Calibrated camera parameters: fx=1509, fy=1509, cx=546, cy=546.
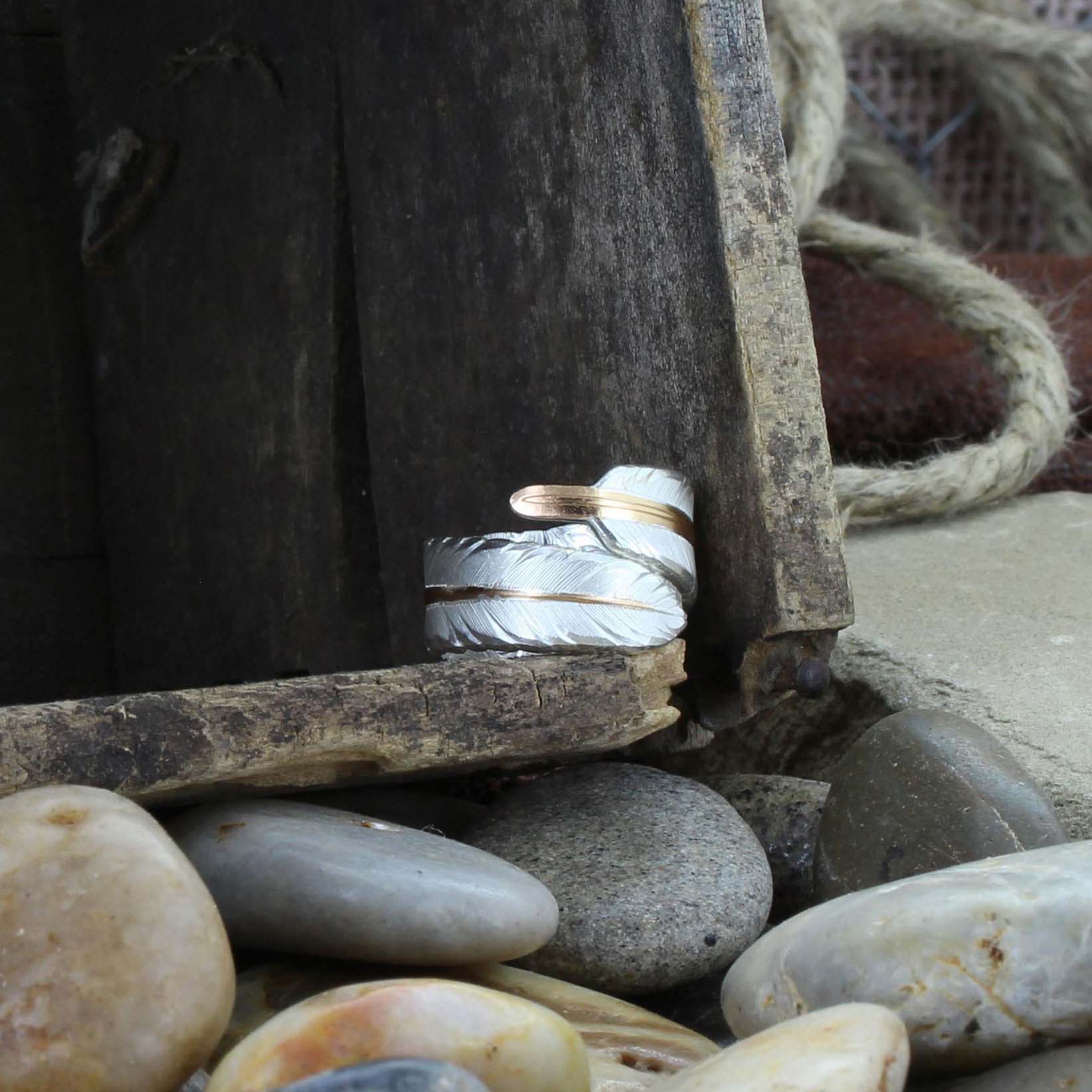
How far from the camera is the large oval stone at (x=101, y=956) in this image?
101cm

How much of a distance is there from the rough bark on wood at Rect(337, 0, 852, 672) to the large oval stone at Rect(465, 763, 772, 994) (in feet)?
0.61

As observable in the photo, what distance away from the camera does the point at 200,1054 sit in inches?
41.8

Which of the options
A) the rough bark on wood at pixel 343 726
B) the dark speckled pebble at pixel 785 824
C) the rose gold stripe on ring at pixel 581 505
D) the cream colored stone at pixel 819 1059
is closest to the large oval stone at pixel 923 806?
the dark speckled pebble at pixel 785 824

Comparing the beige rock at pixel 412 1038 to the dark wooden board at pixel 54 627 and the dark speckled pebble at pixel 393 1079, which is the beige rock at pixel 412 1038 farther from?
the dark wooden board at pixel 54 627

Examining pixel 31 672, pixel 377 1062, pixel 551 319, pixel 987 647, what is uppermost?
pixel 551 319

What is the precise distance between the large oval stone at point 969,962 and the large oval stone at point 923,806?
0.28 m

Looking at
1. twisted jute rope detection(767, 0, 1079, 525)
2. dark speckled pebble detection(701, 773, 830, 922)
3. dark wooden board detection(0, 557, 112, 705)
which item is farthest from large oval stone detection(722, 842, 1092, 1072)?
dark wooden board detection(0, 557, 112, 705)

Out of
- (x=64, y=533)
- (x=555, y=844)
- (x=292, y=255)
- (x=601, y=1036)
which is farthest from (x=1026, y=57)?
(x=601, y=1036)

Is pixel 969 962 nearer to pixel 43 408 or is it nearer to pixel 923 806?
pixel 923 806

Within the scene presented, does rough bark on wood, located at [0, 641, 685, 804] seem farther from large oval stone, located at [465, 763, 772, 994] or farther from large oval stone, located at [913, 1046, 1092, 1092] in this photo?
large oval stone, located at [913, 1046, 1092, 1092]

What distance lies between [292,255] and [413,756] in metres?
1.07

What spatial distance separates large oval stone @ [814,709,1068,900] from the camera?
1.44 m

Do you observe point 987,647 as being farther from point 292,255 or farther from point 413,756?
point 292,255

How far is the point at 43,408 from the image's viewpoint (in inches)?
111
